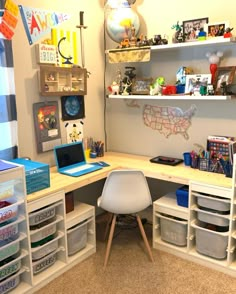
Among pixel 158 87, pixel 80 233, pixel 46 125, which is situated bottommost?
pixel 80 233

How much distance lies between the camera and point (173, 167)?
274 centimetres

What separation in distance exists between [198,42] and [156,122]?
0.87m

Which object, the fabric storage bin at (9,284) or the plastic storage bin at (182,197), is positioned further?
the plastic storage bin at (182,197)

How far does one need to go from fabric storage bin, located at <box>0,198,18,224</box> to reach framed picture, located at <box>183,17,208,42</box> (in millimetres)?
1779

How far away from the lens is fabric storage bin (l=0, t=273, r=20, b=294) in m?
2.06

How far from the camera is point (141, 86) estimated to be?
116 inches

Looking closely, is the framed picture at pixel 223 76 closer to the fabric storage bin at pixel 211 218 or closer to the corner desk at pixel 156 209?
the corner desk at pixel 156 209

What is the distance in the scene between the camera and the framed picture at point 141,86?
291 cm

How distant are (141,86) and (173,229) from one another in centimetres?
129

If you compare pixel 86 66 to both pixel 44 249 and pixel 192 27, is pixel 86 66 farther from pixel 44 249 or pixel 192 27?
pixel 44 249

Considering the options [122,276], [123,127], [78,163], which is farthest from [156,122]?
[122,276]

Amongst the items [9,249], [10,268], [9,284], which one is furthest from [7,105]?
[9,284]

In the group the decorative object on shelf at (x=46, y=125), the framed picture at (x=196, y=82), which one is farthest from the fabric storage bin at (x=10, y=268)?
the framed picture at (x=196, y=82)

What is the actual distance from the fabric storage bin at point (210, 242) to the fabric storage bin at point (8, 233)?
1.31 metres
